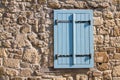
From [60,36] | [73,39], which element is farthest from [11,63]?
[73,39]

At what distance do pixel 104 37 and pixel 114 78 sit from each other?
2.52ft

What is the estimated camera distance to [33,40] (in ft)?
18.8

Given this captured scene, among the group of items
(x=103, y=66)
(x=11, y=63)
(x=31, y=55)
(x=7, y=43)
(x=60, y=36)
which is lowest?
(x=103, y=66)

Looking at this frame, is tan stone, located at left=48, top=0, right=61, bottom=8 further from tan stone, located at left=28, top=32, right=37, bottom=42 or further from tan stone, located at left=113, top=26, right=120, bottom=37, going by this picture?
tan stone, located at left=113, top=26, right=120, bottom=37

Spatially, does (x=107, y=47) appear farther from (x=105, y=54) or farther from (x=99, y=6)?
(x=99, y=6)

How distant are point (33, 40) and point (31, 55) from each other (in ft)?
0.88

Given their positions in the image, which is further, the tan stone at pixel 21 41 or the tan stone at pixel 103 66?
the tan stone at pixel 103 66

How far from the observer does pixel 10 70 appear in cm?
573

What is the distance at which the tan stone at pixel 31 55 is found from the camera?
18.8 feet

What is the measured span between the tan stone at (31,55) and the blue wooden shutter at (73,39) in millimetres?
356

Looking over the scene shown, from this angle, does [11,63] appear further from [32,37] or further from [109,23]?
[109,23]

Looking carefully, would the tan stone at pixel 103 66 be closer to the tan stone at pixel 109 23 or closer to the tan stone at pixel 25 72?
the tan stone at pixel 109 23

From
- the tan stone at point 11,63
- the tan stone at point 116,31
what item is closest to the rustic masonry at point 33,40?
the tan stone at point 11,63

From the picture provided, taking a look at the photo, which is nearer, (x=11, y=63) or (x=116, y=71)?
(x=11, y=63)
